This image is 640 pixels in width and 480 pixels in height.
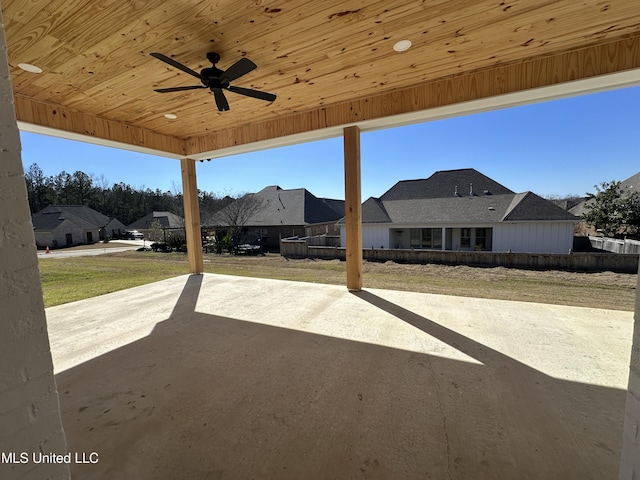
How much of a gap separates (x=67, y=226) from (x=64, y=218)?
2.47 ft

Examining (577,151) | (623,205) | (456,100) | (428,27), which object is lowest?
(623,205)

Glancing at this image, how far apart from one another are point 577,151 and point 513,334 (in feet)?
55.9

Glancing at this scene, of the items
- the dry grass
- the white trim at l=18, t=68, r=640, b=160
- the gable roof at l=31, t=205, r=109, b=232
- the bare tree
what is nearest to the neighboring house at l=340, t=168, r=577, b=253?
the dry grass

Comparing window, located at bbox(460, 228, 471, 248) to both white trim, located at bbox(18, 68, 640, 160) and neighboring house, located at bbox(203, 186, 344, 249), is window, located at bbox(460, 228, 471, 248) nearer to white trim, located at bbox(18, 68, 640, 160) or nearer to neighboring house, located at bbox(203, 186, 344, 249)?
neighboring house, located at bbox(203, 186, 344, 249)

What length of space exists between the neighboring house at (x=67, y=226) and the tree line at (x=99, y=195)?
4870 mm

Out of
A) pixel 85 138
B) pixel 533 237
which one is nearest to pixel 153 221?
pixel 85 138

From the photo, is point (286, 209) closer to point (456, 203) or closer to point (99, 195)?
point (456, 203)

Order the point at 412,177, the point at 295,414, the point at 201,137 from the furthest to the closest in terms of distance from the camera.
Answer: the point at 412,177 → the point at 201,137 → the point at 295,414

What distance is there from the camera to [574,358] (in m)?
1.90

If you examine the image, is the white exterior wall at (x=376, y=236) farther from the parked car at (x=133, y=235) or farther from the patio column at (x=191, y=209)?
the parked car at (x=133, y=235)

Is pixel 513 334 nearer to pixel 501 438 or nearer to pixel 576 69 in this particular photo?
pixel 501 438

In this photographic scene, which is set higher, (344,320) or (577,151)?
(577,151)

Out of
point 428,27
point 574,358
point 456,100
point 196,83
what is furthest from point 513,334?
point 196,83

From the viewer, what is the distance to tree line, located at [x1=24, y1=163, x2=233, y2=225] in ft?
84.9
